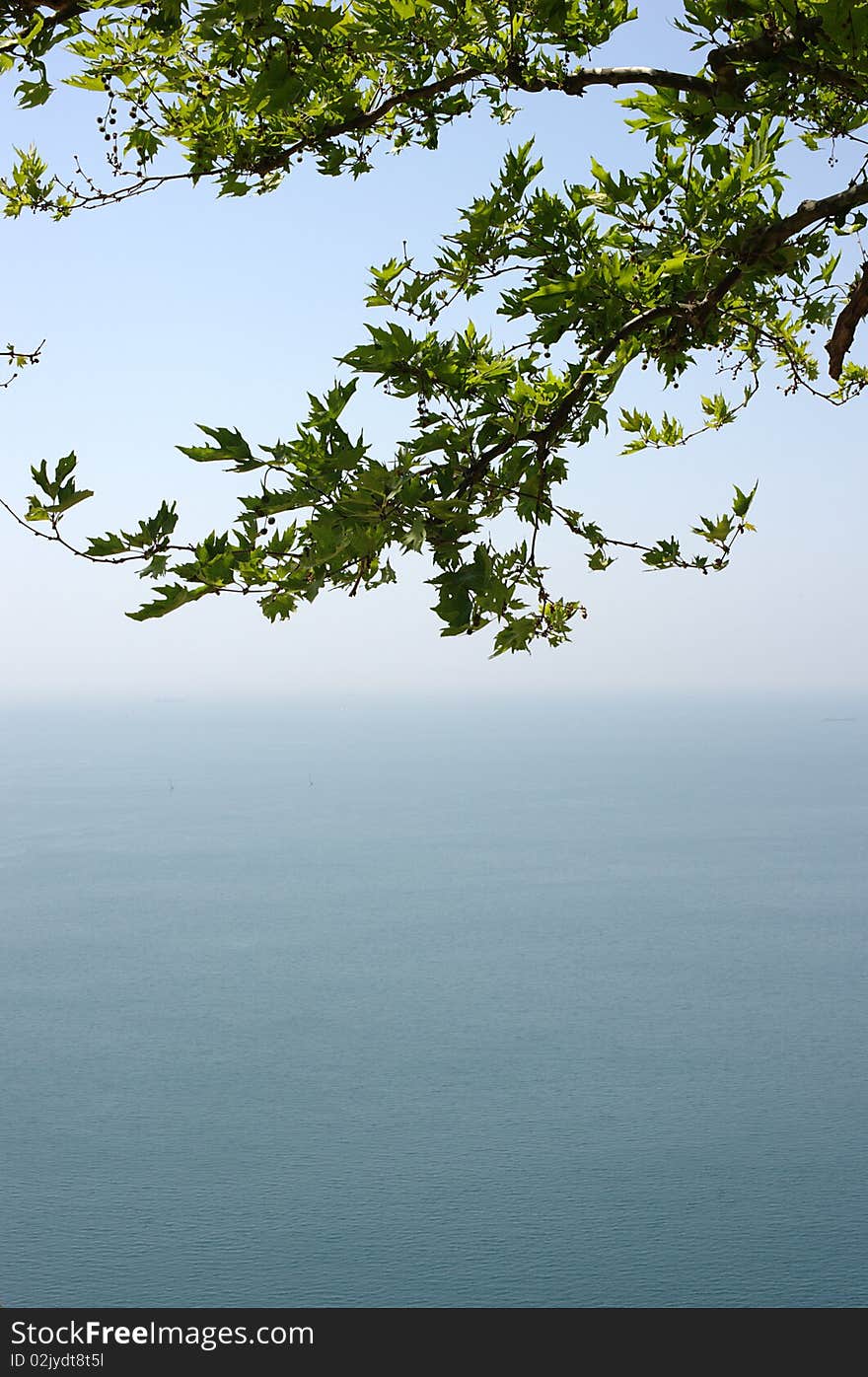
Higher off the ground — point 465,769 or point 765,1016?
point 465,769

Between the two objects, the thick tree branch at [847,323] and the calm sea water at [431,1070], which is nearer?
the thick tree branch at [847,323]

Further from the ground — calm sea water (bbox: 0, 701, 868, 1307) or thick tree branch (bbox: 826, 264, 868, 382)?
calm sea water (bbox: 0, 701, 868, 1307)

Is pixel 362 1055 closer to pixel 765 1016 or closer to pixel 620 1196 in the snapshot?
pixel 620 1196

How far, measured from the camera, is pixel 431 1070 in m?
78.9

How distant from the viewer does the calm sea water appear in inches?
2499

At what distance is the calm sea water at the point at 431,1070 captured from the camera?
6347 cm

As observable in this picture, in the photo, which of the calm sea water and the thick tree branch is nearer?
the thick tree branch

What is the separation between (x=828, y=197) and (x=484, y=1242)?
68.0 meters

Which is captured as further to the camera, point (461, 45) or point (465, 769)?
point (465, 769)

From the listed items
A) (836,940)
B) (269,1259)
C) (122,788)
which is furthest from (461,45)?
(122,788)

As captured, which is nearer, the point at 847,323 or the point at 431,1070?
Answer: the point at 847,323

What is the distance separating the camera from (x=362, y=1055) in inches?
3167

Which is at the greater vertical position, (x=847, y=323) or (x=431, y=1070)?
(x=431, y=1070)

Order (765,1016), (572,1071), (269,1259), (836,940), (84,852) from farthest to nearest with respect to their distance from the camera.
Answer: (84,852)
(836,940)
(765,1016)
(572,1071)
(269,1259)
